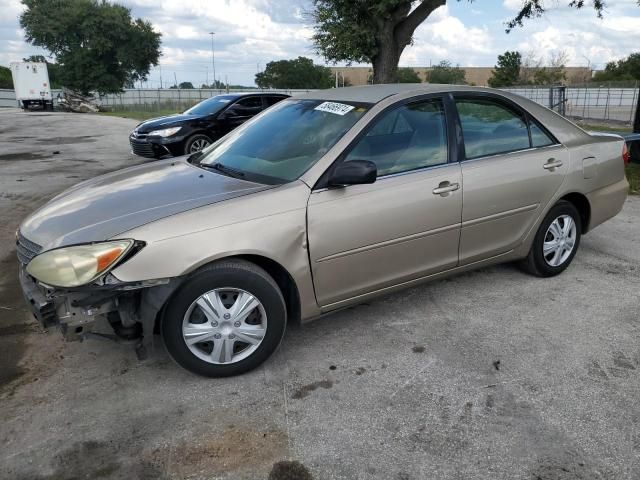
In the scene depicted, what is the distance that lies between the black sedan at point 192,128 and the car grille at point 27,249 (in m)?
7.33

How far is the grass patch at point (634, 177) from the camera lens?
8075 mm

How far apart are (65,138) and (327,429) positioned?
1656 centimetres

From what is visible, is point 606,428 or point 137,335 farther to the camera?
point 137,335

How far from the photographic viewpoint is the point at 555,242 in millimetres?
4469

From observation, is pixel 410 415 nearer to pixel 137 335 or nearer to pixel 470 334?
pixel 470 334

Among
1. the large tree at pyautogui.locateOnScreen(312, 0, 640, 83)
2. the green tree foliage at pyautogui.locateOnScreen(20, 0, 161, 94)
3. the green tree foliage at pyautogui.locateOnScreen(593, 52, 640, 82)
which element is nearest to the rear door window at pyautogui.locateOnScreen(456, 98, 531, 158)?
the large tree at pyautogui.locateOnScreen(312, 0, 640, 83)

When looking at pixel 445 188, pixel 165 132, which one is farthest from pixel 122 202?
pixel 165 132

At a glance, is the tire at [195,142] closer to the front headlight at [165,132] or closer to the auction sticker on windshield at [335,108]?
the front headlight at [165,132]

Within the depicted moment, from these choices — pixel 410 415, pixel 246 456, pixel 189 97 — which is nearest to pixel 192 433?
pixel 246 456

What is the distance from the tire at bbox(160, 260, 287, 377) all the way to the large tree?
503 inches

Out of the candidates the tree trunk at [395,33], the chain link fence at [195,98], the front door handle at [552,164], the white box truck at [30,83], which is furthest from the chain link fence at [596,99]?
the white box truck at [30,83]

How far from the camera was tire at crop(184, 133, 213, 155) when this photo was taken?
10.6 m

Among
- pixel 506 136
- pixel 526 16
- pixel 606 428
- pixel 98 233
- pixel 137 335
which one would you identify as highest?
pixel 526 16

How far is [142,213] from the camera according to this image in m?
2.93
